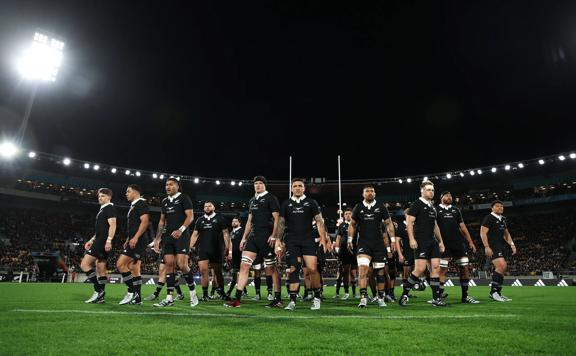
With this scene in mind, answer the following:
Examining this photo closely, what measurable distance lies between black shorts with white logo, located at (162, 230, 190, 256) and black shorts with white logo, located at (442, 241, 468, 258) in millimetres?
6520

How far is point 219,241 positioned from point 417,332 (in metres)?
7.62

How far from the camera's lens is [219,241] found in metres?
11.7

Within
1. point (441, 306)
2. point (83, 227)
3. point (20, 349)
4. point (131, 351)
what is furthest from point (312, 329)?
point (83, 227)

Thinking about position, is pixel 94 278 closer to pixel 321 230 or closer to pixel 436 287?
pixel 321 230

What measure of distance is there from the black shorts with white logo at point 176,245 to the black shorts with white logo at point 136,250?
0.67 m

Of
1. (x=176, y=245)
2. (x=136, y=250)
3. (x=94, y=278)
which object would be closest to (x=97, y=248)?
(x=94, y=278)

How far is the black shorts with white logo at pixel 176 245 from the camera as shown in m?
9.09

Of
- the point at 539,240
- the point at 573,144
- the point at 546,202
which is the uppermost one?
the point at 573,144

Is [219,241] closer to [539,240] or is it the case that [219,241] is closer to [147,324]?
[147,324]

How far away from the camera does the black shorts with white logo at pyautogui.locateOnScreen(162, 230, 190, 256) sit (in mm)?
9094

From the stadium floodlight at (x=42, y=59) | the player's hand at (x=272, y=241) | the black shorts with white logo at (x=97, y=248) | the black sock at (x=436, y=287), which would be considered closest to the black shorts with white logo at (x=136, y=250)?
the black shorts with white logo at (x=97, y=248)

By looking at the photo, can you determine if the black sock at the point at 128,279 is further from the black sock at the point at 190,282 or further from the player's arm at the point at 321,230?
the player's arm at the point at 321,230

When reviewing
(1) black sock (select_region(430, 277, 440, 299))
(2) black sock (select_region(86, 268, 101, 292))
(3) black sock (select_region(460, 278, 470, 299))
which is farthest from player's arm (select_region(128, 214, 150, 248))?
(3) black sock (select_region(460, 278, 470, 299))

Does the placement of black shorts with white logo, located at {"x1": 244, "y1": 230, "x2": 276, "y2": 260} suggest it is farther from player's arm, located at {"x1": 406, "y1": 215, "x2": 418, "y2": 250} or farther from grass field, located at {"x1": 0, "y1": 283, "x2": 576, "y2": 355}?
player's arm, located at {"x1": 406, "y1": 215, "x2": 418, "y2": 250}
